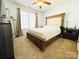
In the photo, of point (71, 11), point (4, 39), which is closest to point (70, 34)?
point (71, 11)

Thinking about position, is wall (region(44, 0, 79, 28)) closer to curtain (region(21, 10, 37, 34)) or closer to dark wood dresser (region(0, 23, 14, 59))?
curtain (region(21, 10, 37, 34))

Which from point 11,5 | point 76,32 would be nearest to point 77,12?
point 76,32

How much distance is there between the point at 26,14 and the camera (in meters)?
6.15

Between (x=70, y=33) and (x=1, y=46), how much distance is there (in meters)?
4.16

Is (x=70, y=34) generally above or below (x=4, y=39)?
below

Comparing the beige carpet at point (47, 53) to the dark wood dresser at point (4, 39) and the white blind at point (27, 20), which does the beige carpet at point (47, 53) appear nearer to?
the dark wood dresser at point (4, 39)

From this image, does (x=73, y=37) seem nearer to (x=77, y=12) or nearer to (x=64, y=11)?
(x=77, y=12)

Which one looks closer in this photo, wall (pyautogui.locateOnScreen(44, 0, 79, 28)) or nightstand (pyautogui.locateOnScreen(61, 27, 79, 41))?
nightstand (pyautogui.locateOnScreen(61, 27, 79, 41))

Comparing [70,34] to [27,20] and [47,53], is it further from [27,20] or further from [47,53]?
[27,20]

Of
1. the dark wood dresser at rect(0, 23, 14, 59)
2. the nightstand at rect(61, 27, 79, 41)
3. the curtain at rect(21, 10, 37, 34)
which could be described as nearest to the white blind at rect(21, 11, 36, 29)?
the curtain at rect(21, 10, 37, 34)

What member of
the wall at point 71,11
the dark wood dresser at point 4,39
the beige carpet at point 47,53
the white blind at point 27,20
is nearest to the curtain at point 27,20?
the white blind at point 27,20

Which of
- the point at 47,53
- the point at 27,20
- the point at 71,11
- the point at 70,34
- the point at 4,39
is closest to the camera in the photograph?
the point at 4,39

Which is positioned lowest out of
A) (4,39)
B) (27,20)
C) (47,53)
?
(47,53)

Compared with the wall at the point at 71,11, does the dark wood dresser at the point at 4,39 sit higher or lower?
lower
